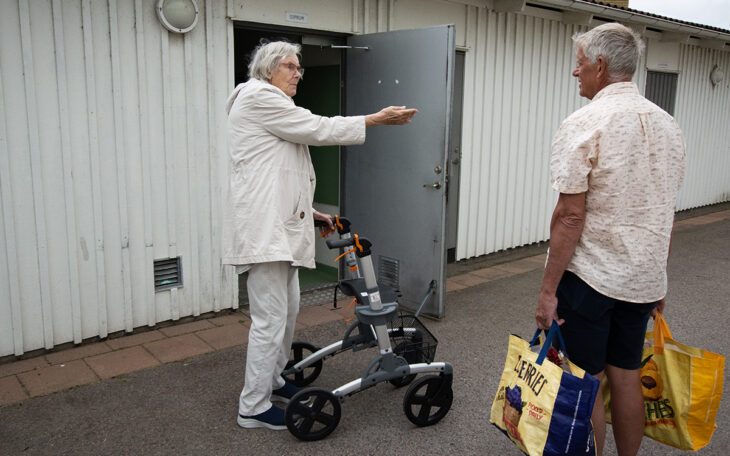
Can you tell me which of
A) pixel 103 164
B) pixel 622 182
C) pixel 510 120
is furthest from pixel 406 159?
pixel 622 182

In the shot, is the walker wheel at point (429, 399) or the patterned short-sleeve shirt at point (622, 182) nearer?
the patterned short-sleeve shirt at point (622, 182)

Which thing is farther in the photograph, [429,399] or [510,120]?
[510,120]

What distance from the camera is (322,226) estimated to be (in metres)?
3.65

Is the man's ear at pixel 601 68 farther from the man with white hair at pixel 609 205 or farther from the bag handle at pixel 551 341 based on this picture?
the bag handle at pixel 551 341

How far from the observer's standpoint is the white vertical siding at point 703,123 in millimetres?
10680

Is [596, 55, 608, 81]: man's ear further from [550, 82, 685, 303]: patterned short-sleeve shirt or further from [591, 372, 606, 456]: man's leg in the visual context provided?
[591, 372, 606, 456]: man's leg

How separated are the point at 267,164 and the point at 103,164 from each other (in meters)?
1.88

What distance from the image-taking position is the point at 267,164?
10.7 feet

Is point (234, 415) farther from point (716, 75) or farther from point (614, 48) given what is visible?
point (716, 75)

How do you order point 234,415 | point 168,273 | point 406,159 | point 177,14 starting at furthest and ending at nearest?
point 406,159
point 168,273
point 177,14
point 234,415

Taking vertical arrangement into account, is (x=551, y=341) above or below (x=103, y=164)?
below

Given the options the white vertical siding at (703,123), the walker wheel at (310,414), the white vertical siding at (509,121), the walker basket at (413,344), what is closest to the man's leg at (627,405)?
the walker basket at (413,344)

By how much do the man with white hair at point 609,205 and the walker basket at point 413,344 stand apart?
1.21m

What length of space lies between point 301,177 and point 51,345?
2451mm
